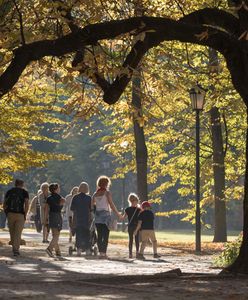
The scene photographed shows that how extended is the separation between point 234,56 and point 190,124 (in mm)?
25503

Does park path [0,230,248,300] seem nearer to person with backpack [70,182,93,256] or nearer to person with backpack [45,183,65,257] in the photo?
person with backpack [45,183,65,257]

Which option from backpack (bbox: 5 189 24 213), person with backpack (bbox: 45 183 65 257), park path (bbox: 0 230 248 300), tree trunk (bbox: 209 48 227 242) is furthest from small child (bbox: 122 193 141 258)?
tree trunk (bbox: 209 48 227 242)

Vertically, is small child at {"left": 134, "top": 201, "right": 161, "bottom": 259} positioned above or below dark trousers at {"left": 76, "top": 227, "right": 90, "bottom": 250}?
above

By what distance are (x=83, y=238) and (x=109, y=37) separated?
9.82 meters

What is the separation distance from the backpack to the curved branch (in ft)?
27.5

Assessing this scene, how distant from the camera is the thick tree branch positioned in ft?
44.3

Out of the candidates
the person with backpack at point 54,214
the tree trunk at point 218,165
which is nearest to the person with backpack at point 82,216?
the person with backpack at point 54,214

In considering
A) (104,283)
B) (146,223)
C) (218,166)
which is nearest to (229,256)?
(146,223)

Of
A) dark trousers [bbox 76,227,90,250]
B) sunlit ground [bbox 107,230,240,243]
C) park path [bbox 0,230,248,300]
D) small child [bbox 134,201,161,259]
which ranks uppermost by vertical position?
sunlit ground [bbox 107,230,240,243]

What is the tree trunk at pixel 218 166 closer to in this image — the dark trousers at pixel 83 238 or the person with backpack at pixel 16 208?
the dark trousers at pixel 83 238

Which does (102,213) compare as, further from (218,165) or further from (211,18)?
(218,165)

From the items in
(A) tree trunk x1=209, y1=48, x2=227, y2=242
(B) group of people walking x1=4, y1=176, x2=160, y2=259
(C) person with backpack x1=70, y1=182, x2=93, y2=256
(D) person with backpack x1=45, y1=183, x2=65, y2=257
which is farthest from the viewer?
(A) tree trunk x1=209, y1=48, x2=227, y2=242

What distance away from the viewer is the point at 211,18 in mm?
14609

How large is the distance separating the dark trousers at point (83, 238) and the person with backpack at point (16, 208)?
1.55 meters
